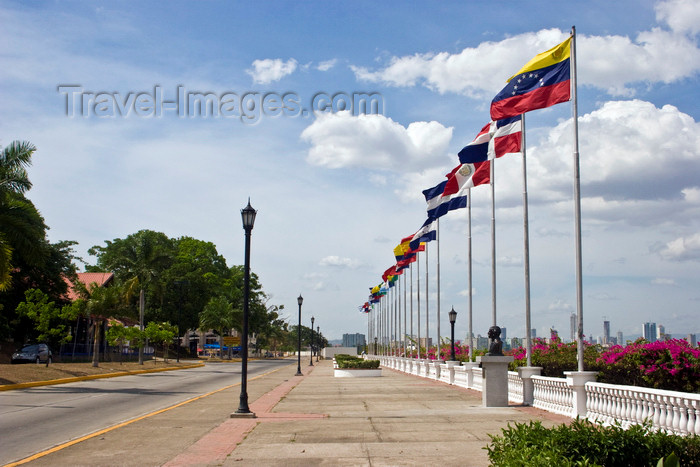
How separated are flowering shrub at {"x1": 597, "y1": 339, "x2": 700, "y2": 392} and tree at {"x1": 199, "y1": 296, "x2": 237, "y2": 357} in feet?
254

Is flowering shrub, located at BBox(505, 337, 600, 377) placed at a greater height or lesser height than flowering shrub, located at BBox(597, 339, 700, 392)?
lesser

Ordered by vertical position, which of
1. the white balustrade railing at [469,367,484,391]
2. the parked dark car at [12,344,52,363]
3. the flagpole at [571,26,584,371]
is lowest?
the parked dark car at [12,344,52,363]

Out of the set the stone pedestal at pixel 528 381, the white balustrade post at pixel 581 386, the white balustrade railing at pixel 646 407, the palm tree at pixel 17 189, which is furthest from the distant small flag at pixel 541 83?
the palm tree at pixel 17 189

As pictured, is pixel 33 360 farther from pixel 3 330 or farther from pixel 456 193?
pixel 456 193

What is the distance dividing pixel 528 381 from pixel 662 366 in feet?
16.8

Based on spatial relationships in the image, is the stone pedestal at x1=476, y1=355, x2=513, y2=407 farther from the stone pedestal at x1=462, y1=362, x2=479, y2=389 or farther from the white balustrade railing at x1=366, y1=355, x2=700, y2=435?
the stone pedestal at x1=462, y1=362, x2=479, y2=389

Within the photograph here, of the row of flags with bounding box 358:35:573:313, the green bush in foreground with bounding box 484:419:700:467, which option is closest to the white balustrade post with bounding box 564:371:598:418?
the row of flags with bounding box 358:35:573:313

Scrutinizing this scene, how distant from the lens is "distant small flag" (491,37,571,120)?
1725cm

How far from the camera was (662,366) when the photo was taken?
14203 millimetres

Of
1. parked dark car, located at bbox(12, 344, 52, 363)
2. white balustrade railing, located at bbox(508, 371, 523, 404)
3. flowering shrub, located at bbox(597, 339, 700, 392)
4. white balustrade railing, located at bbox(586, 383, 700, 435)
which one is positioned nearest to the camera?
white balustrade railing, located at bbox(586, 383, 700, 435)

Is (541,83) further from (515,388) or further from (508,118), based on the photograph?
(515,388)

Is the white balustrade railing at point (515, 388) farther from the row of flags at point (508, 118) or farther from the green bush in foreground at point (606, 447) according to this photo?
the green bush in foreground at point (606, 447)

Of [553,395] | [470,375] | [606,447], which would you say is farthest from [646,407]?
[470,375]

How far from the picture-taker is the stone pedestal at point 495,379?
18500mm
